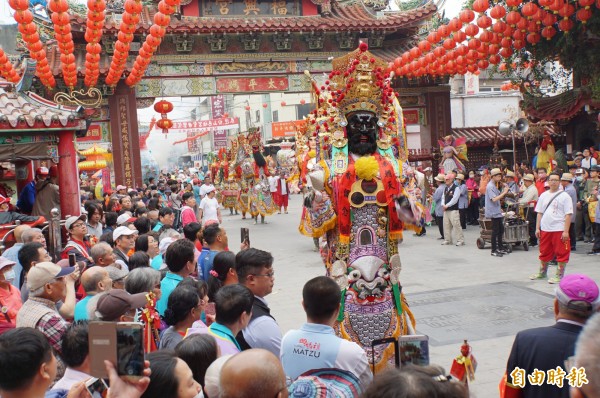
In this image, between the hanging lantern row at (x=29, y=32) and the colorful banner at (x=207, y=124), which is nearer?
the hanging lantern row at (x=29, y=32)

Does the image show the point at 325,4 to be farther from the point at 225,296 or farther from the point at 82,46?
the point at 225,296

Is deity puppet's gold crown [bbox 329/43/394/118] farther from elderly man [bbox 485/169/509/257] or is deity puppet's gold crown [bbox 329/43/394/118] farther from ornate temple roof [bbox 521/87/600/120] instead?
ornate temple roof [bbox 521/87/600/120]

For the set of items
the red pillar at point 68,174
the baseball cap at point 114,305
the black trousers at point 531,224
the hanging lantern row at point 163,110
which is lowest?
the black trousers at point 531,224

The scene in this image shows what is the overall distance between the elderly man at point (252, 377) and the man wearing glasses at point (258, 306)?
1446 mm

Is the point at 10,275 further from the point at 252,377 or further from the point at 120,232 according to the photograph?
the point at 252,377

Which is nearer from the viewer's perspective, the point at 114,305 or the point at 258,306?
the point at 114,305

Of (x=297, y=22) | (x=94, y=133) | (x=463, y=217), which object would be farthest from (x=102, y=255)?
(x=297, y=22)

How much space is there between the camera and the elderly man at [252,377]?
2262 millimetres

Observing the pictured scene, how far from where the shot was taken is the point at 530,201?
476 inches

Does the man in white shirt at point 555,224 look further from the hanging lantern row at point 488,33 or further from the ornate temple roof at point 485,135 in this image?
the ornate temple roof at point 485,135

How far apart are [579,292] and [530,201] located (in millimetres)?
9582

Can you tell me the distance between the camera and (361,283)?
5156mm

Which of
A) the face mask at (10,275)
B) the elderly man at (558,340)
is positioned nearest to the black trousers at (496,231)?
the face mask at (10,275)

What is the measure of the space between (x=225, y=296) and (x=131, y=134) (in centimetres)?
1495
